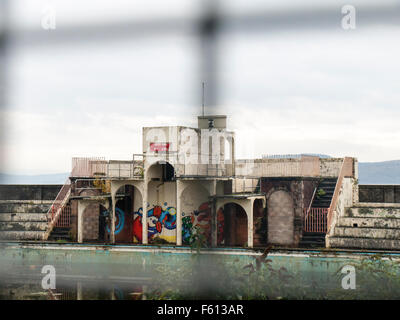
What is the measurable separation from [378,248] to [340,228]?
0.96 m

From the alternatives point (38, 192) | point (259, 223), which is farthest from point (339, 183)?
point (38, 192)

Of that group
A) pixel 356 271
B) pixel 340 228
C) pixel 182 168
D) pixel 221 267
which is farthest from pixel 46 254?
pixel 221 267

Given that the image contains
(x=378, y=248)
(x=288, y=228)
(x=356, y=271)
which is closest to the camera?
(x=356, y=271)

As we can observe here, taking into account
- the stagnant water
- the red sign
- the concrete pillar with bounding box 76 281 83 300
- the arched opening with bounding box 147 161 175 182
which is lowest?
the concrete pillar with bounding box 76 281 83 300

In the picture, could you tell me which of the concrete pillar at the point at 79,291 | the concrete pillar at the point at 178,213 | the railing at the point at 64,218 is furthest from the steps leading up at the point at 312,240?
the railing at the point at 64,218

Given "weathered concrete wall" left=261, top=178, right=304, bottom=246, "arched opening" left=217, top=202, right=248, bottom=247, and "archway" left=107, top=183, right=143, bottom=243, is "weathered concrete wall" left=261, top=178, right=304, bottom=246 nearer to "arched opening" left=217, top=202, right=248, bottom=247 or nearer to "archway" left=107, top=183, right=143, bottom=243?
"arched opening" left=217, top=202, right=248, bottom=247

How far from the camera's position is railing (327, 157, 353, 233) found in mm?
12562

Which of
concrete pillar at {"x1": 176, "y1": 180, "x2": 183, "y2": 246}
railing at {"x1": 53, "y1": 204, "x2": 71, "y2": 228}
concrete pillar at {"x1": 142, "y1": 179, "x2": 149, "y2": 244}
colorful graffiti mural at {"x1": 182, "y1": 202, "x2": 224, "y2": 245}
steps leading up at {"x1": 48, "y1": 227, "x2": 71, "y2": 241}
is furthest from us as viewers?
railing at {"x1": 53, "y1": 204, "x2": 71, "y2": 228}
